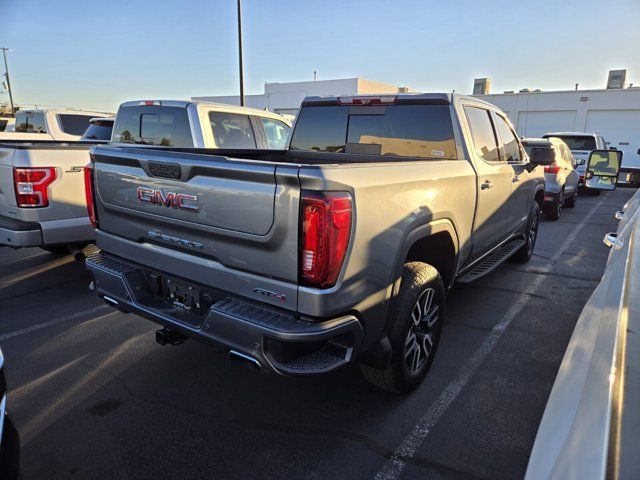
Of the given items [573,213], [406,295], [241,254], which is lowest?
[573,213]

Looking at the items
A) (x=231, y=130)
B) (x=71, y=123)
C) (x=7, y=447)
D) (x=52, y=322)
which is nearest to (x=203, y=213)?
(x=7, y=447)

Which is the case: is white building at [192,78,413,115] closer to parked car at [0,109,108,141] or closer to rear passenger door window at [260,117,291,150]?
parked car at [0,109,108,141]

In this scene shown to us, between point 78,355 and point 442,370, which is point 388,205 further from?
point 78,355

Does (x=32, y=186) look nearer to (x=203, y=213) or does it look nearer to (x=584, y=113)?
(x=203, y=213)

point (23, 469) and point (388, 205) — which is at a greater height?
point (388, 205)

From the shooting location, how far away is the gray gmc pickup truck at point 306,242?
2.21 m

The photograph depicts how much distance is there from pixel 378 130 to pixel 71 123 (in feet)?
32.0

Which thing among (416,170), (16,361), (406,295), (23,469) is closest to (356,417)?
(406,295)

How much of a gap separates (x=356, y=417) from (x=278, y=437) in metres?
0.54

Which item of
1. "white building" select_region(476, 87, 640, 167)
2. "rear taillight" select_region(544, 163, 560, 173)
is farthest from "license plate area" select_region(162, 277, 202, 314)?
"white building" select_region(476, 87, 640, 167)

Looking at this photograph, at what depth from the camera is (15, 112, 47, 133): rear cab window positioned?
11.6m

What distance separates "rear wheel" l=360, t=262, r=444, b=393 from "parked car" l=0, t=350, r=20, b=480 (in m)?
1.91

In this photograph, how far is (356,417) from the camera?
2.95 m

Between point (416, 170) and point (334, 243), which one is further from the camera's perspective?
point (416, 170)
